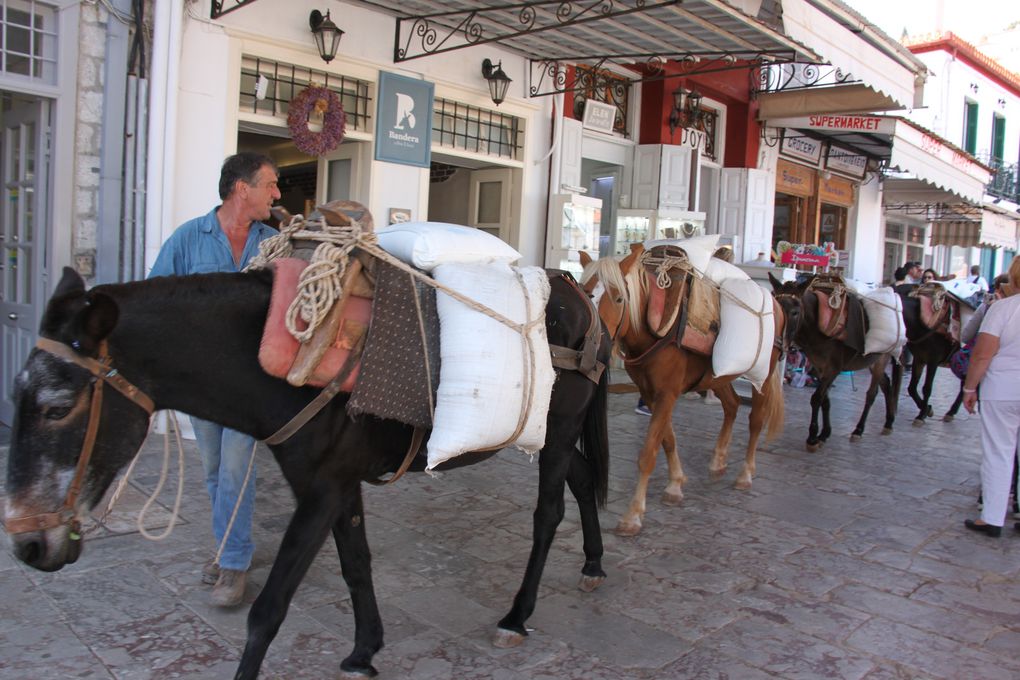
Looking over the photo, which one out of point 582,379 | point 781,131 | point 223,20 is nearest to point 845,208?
point 781,131

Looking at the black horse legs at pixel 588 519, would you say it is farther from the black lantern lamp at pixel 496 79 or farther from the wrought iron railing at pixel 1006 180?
the wrought iron railing at pixel 1006 180

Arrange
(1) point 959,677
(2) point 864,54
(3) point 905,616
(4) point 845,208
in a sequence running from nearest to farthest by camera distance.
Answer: (1) point 959,677, (3) point 905,616, (2) point 864,54, (4) point 845,208

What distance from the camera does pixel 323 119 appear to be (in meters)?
6.71

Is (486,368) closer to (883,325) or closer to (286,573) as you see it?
(286,573)

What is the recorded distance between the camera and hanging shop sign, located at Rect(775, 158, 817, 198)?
1316cm

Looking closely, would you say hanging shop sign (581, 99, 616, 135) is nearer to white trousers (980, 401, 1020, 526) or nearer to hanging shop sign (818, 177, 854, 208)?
white trousers (980, 401, 1020, 526)

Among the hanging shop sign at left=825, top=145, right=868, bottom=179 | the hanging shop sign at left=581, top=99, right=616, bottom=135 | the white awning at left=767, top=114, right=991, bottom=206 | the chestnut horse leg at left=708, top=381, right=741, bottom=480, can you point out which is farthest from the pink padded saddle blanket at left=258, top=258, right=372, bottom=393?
the hanging shop sign at left=825, top=145, right=868, bottom=179

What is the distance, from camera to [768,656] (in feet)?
9.95

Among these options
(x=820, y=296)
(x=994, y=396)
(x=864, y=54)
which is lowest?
(x=994, y=396)

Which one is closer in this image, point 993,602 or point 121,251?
point 993,602

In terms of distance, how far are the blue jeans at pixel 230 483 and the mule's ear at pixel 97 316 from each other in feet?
4.16

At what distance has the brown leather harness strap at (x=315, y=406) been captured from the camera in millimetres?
2254

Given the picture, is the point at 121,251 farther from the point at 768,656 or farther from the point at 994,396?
the point at 994,396

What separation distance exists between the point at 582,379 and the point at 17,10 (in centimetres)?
466
